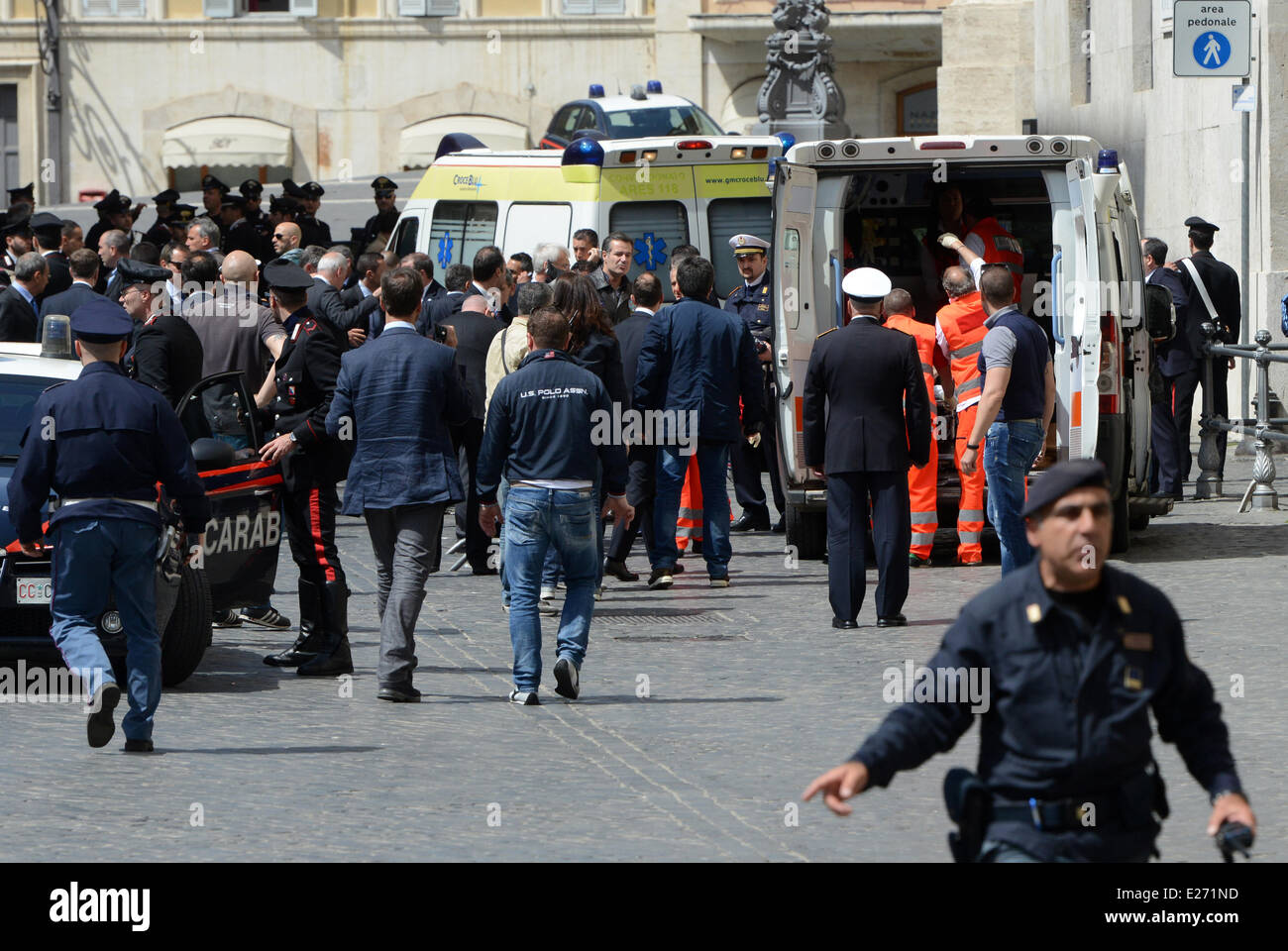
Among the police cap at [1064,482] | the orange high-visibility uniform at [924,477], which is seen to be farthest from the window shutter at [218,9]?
the police cap at [1064,482]

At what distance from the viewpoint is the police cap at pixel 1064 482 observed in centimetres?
455

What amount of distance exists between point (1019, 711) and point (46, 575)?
5549 millimetres

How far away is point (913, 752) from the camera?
4555 millimetres

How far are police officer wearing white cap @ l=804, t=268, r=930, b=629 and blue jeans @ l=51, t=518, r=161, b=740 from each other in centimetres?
393

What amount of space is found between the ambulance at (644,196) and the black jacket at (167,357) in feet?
19.7

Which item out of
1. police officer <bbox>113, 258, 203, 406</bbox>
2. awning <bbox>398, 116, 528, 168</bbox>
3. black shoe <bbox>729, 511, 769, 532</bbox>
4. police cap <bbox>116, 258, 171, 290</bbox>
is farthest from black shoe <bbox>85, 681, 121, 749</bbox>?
awning <bbox>398, 116, 528, 168</bbox>

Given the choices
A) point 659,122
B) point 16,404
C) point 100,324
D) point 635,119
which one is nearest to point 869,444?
point 16,404

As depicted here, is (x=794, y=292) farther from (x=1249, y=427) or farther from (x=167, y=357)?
(x=1249, y=427)

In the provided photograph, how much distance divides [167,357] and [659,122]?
1586 cm

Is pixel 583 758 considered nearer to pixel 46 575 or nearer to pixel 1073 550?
pixel 46 575

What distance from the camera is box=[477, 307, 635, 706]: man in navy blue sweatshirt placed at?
9164 mm

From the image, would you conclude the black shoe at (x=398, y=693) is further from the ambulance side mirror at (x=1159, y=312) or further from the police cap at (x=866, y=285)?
the ambulance side mirror at (x=1159, y=312)

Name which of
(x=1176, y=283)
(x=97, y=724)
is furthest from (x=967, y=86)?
(x=97, y=724)

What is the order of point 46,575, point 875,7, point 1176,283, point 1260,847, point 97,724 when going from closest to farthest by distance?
point 1260,847 < point 97,724 < point 46,575 < point 1176,283 < point 875,7
